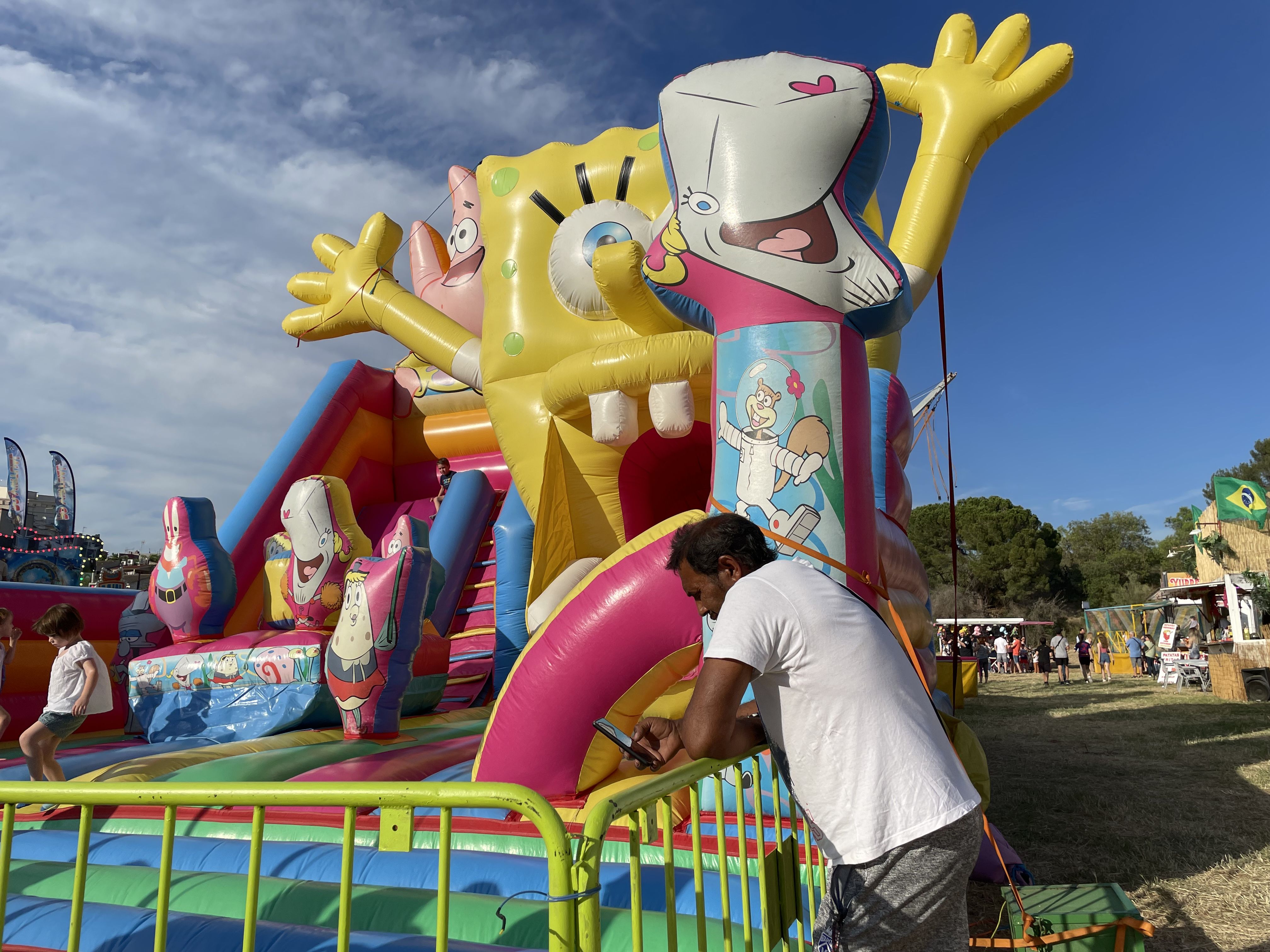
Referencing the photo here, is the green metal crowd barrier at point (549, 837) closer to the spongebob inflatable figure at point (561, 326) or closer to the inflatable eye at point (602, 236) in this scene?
the spongebob inflatable figure at point (561, 326)

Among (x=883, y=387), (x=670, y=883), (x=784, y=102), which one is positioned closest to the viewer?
(x=670, y=883)

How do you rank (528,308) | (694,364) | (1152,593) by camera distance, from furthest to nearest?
(1152,593) → (528,308) → (694,364)

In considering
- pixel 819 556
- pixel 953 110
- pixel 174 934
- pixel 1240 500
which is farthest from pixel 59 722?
pixel 1240 500

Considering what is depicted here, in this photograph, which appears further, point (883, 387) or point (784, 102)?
point (883, 387)

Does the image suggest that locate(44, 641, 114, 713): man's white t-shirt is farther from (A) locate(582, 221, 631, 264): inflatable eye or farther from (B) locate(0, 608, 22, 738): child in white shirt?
(A) locate(582, 221, 631, 264): inflatable eye

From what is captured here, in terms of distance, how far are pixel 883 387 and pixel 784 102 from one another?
212 centimetres

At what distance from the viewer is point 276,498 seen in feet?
23.7

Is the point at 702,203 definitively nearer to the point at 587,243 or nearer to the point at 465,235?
the point at 587,243

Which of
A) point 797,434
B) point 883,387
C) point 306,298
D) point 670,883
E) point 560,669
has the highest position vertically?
point 306,298

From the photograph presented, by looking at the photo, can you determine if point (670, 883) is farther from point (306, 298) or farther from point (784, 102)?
point (306, 298)

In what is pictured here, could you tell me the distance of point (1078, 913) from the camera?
2.24 meters

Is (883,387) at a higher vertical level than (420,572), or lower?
higher

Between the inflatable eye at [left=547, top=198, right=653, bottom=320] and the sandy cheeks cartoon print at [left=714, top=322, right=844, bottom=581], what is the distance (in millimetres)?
2269

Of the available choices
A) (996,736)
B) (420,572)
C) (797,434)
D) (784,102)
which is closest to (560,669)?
(797,434)
